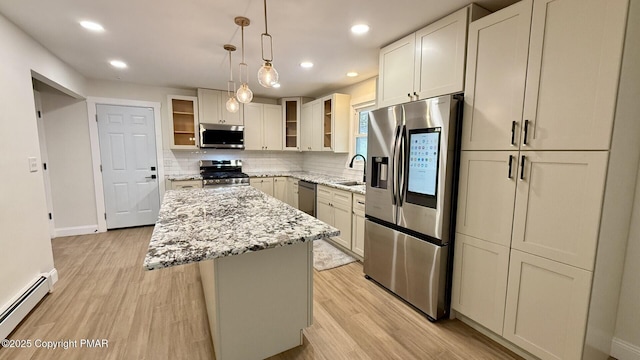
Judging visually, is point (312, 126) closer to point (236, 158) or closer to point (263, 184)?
point (263, 184)

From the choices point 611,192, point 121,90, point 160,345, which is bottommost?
point 160,345

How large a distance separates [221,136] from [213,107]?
495 millimetres

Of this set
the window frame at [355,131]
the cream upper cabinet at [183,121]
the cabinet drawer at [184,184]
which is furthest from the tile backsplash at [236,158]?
the window frame at [355,131]

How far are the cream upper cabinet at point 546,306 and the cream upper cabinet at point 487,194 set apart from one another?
20 centimetres

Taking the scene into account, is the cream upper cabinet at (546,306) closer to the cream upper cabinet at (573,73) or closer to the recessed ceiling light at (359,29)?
the cream upper cabinet at (573,73)

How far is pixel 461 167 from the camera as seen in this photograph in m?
1.98

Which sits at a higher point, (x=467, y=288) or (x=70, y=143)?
(x=70, y=143)

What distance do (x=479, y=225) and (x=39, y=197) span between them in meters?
3.81

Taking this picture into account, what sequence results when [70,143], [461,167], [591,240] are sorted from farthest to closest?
[70,143]
[461,167]
[591,240]

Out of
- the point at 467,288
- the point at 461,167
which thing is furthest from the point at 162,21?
the point at 467,288

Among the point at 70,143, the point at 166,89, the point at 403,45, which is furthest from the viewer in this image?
the point at 166,89

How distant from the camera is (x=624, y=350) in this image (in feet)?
5.58

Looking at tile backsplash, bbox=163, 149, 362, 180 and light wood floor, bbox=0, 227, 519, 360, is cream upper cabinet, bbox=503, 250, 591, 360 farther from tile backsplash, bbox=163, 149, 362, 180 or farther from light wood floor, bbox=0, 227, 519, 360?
tile backsplash, bbox=163, 149, 362, 180

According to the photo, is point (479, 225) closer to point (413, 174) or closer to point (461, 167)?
point (461, 167)
